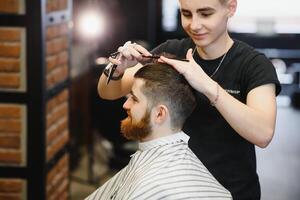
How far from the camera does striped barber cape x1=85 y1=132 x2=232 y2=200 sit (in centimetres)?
154

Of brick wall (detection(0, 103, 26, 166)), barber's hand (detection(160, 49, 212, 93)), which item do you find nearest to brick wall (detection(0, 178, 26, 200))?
brick wall (detection(0, 103, 26, 166))

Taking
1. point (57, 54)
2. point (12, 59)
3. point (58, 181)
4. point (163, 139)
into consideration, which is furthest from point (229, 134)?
point (58, 181)

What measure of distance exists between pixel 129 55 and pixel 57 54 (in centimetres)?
125

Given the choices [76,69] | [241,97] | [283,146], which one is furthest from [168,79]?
[283,146]

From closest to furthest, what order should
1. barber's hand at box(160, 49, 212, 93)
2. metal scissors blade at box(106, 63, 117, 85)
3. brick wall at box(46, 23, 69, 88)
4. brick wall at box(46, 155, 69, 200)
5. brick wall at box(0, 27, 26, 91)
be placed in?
barber's hand at box(160, 49, 212, 93) → metal scissors blade at box(106, 63, 117, 85) → brick wall at box(0, 27, 26, 91) → brick wall at box(46, 23, 69, 88) → brick wall at box(46, 155, 69, 200)

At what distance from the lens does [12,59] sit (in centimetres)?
254

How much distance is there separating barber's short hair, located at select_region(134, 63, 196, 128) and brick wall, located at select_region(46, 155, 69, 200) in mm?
1341

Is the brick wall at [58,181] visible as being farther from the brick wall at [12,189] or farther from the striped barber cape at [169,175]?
the striped barber cape at [169,175]

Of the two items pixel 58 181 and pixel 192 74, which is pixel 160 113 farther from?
pixel 58 181

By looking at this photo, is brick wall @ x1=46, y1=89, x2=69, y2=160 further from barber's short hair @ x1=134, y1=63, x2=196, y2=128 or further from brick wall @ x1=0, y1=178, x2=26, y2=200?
barber's short hair @ x1=134, y1=63, x2=196, y2=128

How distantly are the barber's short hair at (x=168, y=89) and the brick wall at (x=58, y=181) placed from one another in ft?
4.40

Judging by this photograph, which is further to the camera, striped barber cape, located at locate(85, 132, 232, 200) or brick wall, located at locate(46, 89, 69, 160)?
brick wall, located at locate(46, 89, 69, 160)

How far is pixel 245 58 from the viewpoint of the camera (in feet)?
5.37

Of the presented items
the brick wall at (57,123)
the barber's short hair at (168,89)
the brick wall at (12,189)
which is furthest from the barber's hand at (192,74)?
the brick wall at (12,189)
